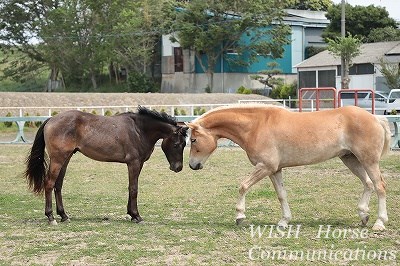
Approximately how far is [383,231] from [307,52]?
1899 inches

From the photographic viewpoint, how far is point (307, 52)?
5547cm

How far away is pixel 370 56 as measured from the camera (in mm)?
44031

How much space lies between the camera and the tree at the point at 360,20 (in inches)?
2071

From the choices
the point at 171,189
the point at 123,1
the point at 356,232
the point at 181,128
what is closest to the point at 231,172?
the point at 171,189

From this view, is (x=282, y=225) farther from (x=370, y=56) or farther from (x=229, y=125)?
(x=370, y=56)

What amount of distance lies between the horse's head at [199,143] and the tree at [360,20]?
4456 centimetres

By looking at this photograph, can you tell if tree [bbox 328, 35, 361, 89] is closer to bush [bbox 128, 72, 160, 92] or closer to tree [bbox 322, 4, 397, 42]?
tree [bbox 322, 4, 397, 42]

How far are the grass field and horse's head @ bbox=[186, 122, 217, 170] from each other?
0.81 m

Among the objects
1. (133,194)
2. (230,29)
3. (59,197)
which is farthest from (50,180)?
(230,29)

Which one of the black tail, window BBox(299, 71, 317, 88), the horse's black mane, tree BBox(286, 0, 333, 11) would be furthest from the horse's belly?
tree BBox(286, 0, 333, 11)

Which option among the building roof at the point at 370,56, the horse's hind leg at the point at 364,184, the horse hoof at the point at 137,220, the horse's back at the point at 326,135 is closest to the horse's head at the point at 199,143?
the horse's back at the point at 326,135

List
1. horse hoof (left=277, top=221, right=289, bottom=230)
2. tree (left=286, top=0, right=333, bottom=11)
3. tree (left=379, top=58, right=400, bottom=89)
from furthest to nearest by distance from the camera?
tree (left=286, top=0, right=333, bottom=11) → tree (left=379, top=58, right=400, bottom=89) → horse hoof (left=277, top=221, right=289, bottom=230)

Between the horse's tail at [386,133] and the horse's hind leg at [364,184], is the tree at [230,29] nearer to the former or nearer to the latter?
the horse's hind leg at [364,184]

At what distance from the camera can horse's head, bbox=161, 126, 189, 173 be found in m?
9.71
